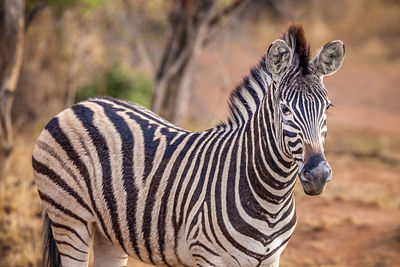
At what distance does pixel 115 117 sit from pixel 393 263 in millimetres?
4081

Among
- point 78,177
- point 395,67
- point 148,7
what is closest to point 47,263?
point 78,177

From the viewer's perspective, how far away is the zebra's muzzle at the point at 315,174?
115 inches

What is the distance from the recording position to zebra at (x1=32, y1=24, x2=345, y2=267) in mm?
3234

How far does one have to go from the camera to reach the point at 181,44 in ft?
29.2

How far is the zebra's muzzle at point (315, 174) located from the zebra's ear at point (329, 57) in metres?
0.63

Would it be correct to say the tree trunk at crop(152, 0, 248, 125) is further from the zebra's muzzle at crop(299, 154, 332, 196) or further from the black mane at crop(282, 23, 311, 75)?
the zebra's muzzle at crop(299, 154, 332, 196)

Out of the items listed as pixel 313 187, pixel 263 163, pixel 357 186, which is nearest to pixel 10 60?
pixel 263 163

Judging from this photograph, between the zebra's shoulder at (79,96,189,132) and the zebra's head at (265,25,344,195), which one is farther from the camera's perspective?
the zebra's shoulder at (79,96,189,132)

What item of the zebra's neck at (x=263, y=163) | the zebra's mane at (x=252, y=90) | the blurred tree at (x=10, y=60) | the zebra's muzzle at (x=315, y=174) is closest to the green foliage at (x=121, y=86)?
the blurred tree at (x=10, y=60)

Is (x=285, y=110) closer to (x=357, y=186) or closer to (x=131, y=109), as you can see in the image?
(x=131, y=109)

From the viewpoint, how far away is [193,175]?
362 cm

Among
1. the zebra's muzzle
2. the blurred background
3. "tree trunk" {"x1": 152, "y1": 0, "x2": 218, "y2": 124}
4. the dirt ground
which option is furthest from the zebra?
"tree trunk" {"x1": 152, "y1": 0, "x2": 218, "y2": 124}

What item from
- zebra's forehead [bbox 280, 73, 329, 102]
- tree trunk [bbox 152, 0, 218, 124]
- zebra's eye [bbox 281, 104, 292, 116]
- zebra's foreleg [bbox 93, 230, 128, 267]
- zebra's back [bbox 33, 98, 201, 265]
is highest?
tree trunk [bbox 152, 0, 218, 124]

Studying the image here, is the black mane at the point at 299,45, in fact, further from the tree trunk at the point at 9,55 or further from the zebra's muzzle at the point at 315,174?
the tree trunk at the point at 9,55
